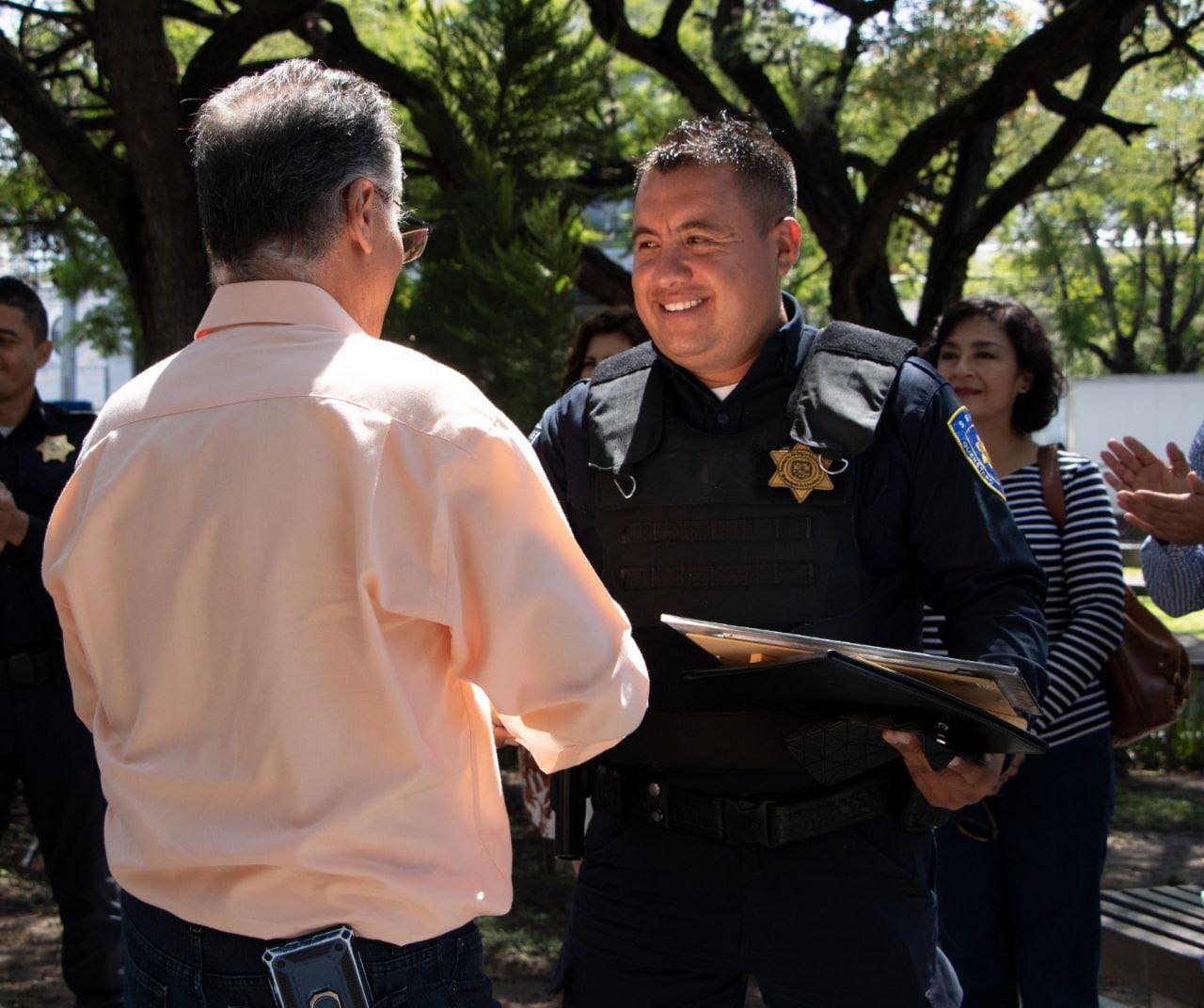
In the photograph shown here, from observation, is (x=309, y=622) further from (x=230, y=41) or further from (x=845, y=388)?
(x=230, y=41)

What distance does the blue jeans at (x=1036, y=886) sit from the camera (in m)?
3.44

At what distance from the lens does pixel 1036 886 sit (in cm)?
348

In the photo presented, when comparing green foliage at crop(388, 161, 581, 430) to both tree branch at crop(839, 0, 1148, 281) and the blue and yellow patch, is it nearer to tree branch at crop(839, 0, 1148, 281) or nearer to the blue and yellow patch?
tree branch at crop(839, 0, 1148, 281)

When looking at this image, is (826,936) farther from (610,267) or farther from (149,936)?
(610,267)

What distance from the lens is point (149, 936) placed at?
1.84 meters

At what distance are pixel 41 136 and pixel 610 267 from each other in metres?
3.54

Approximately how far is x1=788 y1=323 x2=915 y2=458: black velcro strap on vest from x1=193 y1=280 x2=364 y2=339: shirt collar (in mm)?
1044

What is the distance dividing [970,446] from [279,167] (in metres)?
1.46

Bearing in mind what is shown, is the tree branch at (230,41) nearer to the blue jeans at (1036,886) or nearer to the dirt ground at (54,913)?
the dirt ground at (54,913)

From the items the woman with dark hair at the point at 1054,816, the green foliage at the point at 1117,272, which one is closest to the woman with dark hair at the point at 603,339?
the woman with dark hair at the point at 1054,816

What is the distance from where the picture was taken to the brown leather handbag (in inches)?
141

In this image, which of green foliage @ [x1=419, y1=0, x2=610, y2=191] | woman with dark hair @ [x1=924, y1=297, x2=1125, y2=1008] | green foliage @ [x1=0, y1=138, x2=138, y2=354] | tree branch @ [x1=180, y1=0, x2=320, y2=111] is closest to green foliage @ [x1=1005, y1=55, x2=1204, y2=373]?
green foliage @ [x1=0, y1=138, x2=138, y2=354]

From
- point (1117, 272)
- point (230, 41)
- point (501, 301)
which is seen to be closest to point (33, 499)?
point (501, 301)

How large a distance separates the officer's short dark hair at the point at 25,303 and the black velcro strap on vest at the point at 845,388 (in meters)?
3.02
